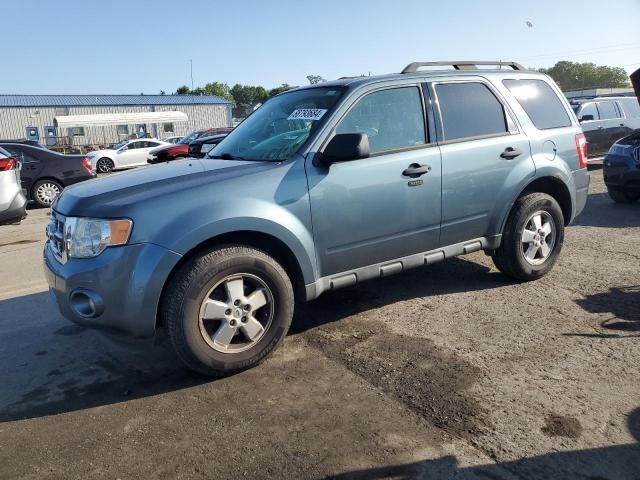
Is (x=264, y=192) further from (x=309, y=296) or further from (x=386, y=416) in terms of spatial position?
(x=386, y=416)

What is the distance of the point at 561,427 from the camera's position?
2791mm

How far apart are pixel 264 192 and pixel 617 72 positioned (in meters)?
127

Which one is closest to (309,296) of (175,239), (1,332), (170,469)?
(175,239)

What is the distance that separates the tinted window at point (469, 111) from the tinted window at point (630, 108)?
476 inches

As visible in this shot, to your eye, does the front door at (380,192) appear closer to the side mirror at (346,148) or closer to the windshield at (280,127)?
the side mirror at (346,148)

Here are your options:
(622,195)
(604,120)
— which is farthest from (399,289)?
(604,120)

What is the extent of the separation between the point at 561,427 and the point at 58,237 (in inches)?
127

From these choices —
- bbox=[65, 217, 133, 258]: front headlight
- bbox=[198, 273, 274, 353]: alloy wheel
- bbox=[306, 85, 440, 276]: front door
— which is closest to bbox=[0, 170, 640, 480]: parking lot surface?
bbox=[198, 273, 274, 353]: alloy wheel

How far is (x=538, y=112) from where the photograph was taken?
16.5 ft

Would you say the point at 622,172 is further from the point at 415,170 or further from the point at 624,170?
the point at 415,170

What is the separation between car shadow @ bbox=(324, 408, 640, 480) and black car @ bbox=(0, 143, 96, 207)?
11.5 m

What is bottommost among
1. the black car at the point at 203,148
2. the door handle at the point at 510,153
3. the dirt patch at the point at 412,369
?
the dirt patch at the point at 412,369

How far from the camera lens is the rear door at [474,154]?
4.39 metres

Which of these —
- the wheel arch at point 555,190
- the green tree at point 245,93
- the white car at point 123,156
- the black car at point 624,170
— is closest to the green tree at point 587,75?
the green tree at point 245,93
